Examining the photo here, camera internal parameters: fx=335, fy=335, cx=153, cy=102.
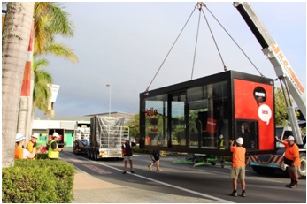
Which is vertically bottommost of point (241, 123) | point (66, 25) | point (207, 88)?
point (241, 123)

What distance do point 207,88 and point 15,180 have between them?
21.0 ft

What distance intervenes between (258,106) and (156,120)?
4.05 meters

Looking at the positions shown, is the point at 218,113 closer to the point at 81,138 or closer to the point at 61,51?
the point at 61,51

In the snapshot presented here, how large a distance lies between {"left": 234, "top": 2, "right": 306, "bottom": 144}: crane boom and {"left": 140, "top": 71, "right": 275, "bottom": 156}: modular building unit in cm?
176

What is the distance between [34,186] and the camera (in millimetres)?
5879

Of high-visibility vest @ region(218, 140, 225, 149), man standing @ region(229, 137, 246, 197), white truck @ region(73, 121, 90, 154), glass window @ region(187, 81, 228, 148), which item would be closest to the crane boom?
glass window @ region(187, 81, 228, 148)

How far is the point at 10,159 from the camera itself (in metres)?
6.65

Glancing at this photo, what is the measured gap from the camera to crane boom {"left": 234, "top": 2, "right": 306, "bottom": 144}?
11.2 metres

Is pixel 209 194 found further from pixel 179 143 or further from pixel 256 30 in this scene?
pixel 256 30

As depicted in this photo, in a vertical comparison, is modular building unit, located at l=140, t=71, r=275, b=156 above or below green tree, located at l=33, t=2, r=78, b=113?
below

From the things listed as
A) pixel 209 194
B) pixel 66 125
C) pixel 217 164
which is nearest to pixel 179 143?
pixel 209 194

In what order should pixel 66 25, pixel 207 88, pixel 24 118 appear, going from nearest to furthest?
pixel 207 88, pixel 24 118, pixel 66 25

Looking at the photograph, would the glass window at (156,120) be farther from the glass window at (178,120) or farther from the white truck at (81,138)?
the white truck at (81,138)

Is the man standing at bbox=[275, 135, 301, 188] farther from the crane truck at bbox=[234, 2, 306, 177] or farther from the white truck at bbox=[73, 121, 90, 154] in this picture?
the white truck at bbox=[73, 121, 90, 154]
